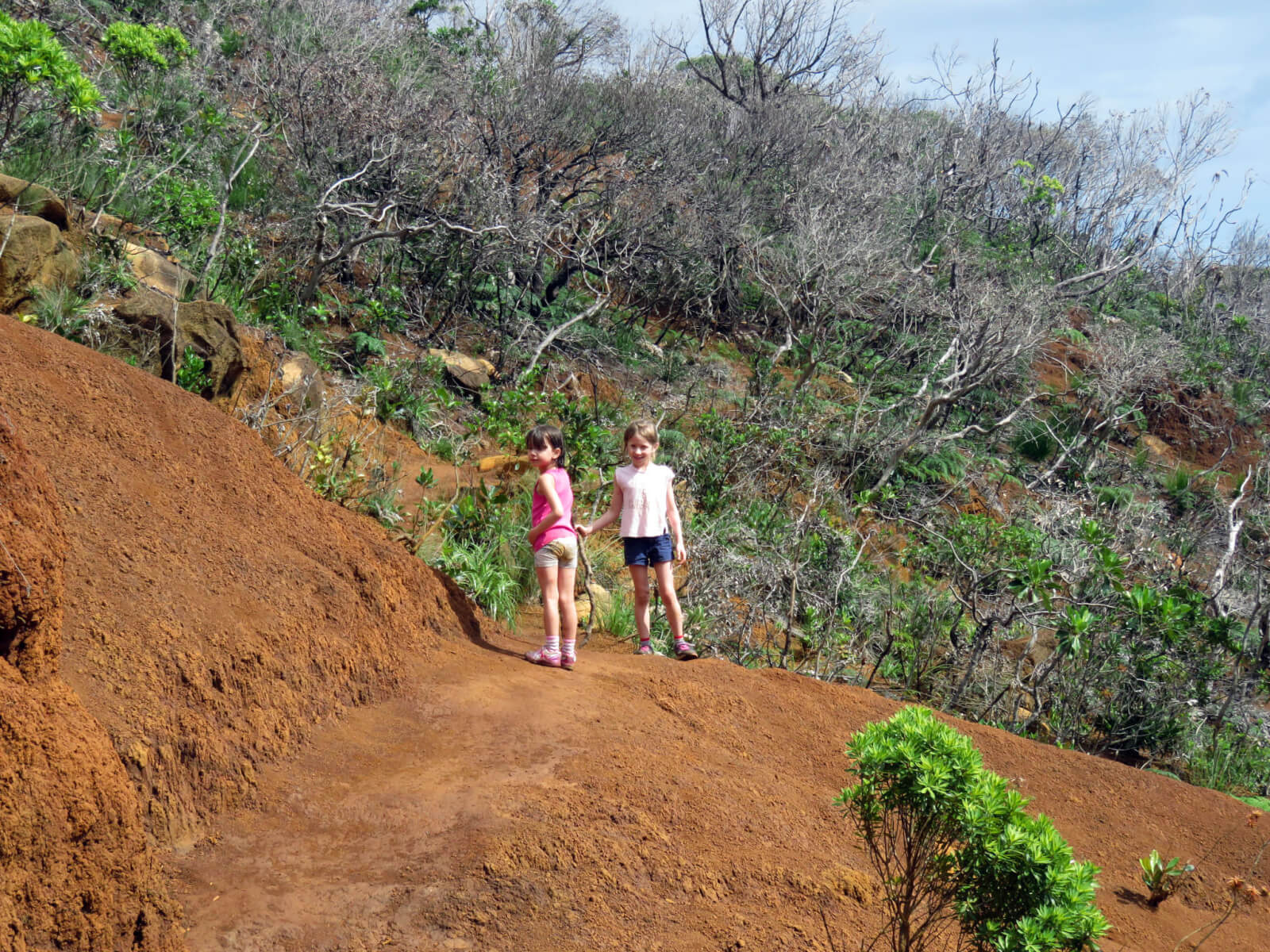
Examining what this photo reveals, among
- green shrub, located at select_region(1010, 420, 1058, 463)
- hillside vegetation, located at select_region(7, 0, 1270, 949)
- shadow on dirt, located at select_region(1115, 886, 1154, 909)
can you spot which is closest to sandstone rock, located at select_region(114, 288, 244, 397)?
hillside vegetation, located at select_region(7, 0, 1270, 949)

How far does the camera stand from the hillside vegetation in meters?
6.95

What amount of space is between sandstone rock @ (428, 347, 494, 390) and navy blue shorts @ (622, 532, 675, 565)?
571 centimetres

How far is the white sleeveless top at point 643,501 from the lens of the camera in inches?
227

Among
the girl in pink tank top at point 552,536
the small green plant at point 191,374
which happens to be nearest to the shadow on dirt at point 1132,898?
the girl in pink tank top at point 552,536

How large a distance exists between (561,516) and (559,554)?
7.3 inches

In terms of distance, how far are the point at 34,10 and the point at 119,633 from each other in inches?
493

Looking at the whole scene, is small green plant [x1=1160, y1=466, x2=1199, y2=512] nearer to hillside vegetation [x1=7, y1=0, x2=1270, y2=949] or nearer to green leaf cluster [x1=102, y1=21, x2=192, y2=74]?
hillside vegetation [x1=7, y1=0, x2=1270, y2=949]

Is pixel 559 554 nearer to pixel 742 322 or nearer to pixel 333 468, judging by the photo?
pixel 333 468

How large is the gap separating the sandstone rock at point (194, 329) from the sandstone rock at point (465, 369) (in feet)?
13.7

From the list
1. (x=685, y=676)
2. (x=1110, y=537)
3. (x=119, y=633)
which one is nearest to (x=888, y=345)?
(x=1110, y=537)

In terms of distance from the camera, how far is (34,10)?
40.9 feet

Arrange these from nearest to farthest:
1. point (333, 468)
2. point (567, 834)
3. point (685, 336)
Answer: point (567, 834) → point (333, 468) → point (685, 336)

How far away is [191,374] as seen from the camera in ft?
20.7

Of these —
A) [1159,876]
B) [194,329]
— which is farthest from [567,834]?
[194,329]
